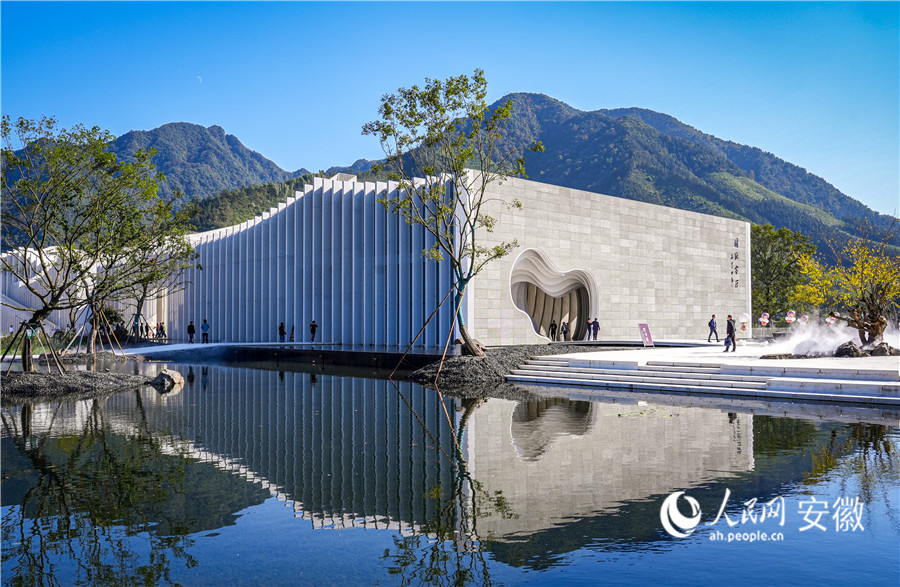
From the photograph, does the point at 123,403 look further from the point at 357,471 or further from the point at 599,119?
the point at 599,119

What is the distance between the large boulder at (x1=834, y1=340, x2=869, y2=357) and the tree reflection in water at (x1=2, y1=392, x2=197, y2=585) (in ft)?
62.2

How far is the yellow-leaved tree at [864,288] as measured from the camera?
70.1ft

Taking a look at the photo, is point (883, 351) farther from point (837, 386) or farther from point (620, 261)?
point (620, 261)

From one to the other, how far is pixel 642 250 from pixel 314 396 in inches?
921

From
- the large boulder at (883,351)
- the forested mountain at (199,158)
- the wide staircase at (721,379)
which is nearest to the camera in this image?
the wide staircase at (721,379)

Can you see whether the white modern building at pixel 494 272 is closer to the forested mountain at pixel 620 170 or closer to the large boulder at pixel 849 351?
the large boulder at pixel 849 351

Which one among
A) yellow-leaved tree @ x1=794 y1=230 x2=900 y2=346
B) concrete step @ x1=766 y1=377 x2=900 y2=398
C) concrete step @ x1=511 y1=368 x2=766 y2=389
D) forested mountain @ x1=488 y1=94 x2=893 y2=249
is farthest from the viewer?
forested mountain @ x1=488 y1=94 x2=893 y2=249

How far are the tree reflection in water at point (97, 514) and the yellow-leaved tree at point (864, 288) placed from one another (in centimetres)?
2086

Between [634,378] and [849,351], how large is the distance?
25.7ft

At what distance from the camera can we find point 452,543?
5.65m

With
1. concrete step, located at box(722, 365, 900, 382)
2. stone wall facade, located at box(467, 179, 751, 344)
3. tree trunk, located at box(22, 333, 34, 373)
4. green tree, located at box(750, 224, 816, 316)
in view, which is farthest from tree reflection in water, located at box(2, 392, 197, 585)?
green tree, located at box(750, 224, 816, 316)

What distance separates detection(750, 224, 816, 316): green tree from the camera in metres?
50.6

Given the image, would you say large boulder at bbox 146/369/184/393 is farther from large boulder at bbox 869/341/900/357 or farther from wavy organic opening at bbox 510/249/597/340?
large boulder at bbox 869/341/900/357

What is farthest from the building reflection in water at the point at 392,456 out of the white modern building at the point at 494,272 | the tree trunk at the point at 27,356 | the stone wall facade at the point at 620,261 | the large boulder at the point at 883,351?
the stone wall facade at the point at 620,261
